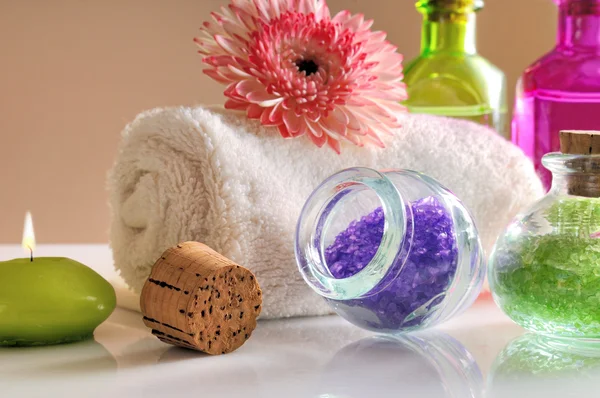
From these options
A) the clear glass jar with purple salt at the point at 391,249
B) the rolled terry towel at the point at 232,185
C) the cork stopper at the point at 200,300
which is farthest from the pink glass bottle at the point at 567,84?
A: the cork stopper at the point at 200,300

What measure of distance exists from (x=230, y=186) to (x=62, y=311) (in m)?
0.13

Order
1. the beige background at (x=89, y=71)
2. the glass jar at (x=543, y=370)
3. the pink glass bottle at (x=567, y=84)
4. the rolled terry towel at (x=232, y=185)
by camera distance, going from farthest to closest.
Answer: the beige background at (x=89, y=71) < the pink glass bottle at (x=567, y=84) < the rolled terry towel at (x=232, y=185) < the glass jar at (x=543, y=370)

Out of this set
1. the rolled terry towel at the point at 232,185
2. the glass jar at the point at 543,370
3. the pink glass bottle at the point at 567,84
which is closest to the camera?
the glass jar at the point at 543,370

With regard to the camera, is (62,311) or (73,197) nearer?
(62,311)

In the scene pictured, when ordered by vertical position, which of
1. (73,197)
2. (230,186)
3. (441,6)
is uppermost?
(441,6)

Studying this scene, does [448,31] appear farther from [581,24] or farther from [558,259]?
[558,259]

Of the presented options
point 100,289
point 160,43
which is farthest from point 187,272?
point 160,43

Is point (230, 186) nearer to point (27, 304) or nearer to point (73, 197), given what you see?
point (27, 304)

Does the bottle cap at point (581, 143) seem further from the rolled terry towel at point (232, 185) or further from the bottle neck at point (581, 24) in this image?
the bottle neck at point (581, 24)

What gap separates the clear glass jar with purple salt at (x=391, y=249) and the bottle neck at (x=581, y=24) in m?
0.28

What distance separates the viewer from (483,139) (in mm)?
636

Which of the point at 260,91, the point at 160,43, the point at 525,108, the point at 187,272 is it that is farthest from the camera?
the point at 160,43

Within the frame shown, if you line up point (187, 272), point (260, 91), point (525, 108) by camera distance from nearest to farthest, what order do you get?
1. point (187, 272)
2. point (260, 91)
3. point (525, 108)

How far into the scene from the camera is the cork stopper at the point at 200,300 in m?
0.44
